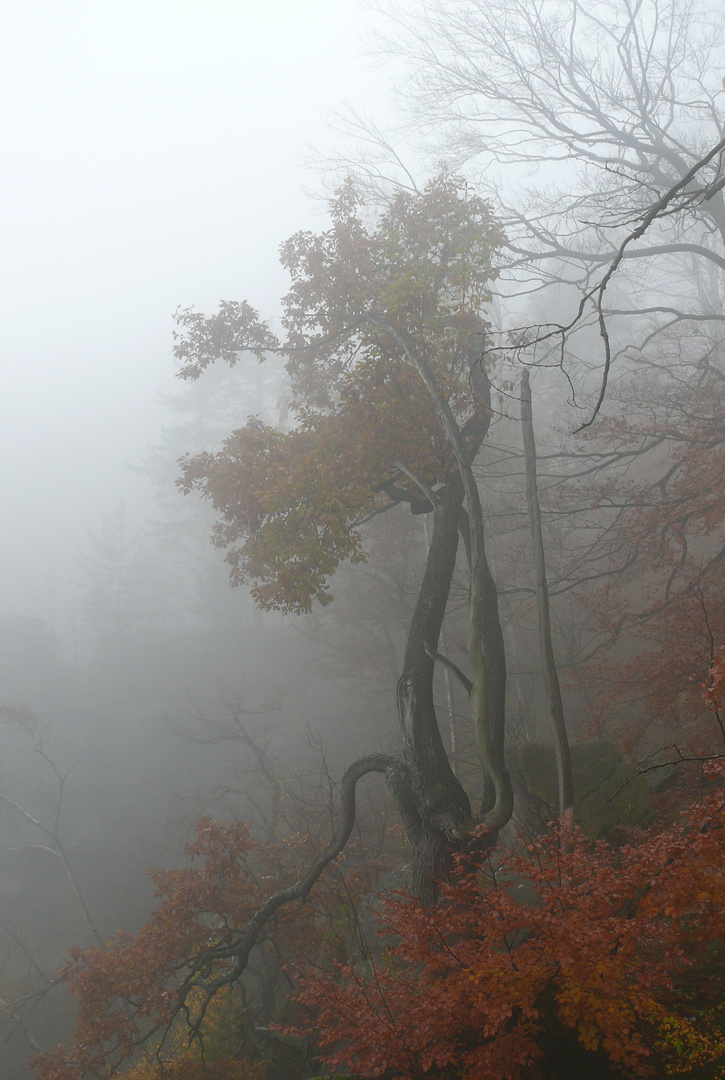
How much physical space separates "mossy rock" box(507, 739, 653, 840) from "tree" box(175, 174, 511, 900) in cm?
340

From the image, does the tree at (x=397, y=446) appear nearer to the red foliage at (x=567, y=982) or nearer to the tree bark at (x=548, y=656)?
the tree bark at (x=548, y=656)

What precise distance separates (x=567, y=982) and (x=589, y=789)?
22.1 ft

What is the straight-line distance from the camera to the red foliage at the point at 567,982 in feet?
12.3

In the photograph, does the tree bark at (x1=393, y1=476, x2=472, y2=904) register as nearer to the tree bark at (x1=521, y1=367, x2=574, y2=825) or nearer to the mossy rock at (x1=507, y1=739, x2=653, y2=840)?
the tree bark at (x1=521, y1=367, x2=574, y2=825)

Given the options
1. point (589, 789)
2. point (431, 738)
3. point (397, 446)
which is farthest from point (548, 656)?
point (589, 789)

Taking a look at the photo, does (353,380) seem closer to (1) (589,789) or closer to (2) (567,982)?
(2) (567,982)

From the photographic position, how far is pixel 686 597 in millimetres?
9211

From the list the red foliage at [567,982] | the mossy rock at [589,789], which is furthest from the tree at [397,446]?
the mossy rock at [589,789]

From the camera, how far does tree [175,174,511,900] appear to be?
23.6 feet

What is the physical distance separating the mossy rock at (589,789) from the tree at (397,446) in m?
3.40

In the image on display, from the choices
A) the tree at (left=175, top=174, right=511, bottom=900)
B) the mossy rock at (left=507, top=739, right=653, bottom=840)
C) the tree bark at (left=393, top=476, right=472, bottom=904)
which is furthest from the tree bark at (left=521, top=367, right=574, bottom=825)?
the mossy rock at (left=507, top=739, right=653, bottom=840)

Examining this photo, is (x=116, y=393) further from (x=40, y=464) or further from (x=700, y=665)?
(x=700, y=665)

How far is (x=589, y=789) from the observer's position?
10.1 metres

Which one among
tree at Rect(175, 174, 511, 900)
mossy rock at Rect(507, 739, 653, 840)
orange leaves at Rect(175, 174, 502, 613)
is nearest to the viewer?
tree at Rect(175, 174, 511, 900)
